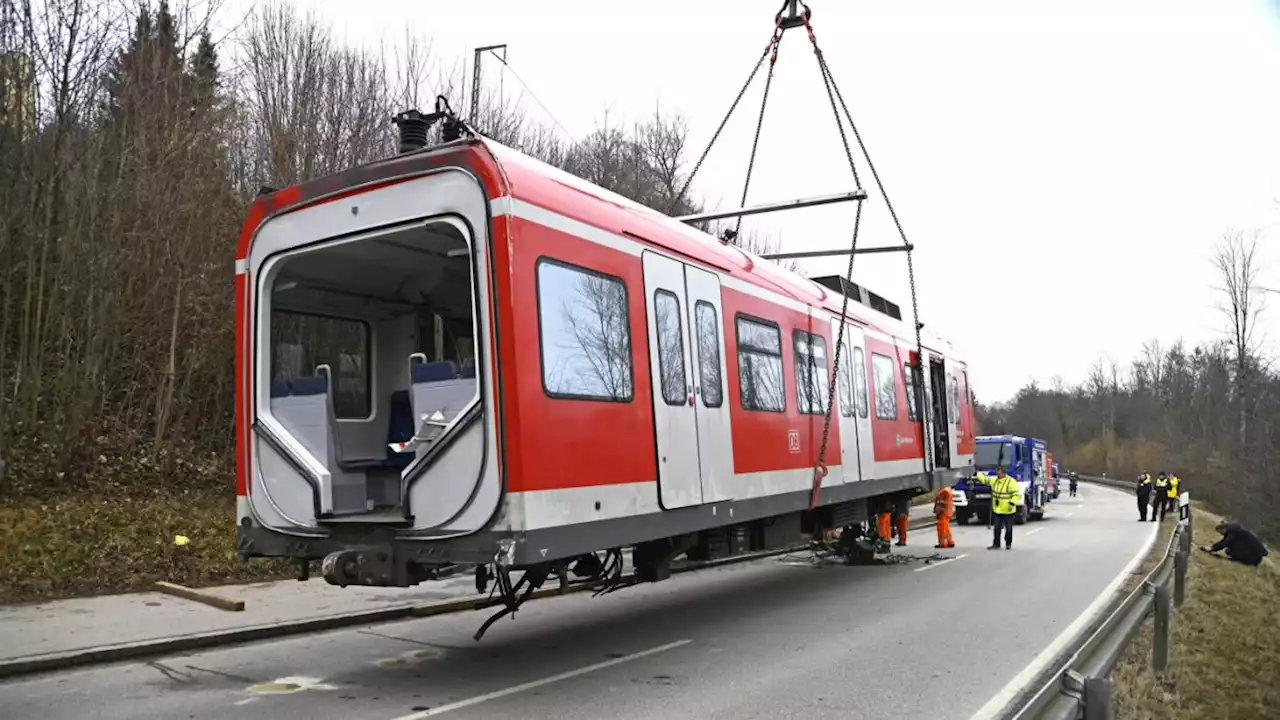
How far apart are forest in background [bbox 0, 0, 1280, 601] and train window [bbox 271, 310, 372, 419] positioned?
4488mm

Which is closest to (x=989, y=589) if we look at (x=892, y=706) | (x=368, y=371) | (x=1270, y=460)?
(x=892, y=706)

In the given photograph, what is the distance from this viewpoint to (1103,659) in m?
5.91

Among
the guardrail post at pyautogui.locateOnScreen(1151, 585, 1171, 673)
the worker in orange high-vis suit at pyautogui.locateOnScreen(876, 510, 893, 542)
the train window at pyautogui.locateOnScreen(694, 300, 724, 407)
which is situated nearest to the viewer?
the guardrail post at pyautogui.locateOnScreen(1151, 585, 1171, 673)

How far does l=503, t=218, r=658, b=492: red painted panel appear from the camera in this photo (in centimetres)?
548

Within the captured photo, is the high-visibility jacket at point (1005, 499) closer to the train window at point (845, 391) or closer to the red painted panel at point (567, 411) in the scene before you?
the train window at point (845, 391)

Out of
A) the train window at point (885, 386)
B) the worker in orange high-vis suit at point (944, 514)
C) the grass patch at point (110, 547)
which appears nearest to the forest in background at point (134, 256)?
the grass patch at point (110, 547)

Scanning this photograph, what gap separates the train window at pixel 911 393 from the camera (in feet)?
43.2

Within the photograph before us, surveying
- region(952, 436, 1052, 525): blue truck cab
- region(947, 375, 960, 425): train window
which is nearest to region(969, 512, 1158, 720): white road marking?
region(947, 375, 960, 425): train window

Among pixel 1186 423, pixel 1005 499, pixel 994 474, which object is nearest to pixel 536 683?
pixel 1005 499

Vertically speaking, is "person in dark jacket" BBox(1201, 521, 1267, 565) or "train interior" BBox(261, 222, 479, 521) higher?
"train interior" BBox(261, 222, 479, 521)

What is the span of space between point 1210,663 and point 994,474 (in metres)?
17.3

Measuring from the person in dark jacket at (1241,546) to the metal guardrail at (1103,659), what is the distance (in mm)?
7212

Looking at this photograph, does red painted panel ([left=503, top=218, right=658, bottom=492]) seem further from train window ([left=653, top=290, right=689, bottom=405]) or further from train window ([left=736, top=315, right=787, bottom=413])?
train window ([left=736, top=315, right=787, bottom=413])

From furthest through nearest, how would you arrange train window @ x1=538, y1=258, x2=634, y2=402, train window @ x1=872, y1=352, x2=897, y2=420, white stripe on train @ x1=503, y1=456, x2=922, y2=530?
train window @ x1=872, y1=352, x2=897, y2=420 → train window @ x1=538, y1=258, x2=634, y2=402 → white stripe on train @ x1=503, y1=456, x2=922, y2=530
